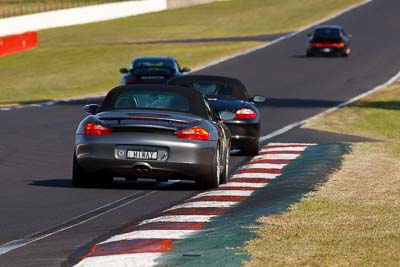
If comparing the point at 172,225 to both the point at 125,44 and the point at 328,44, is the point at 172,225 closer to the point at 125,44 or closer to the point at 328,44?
the point at 328,44

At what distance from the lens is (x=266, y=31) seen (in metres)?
80.7

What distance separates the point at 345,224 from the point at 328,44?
5153cm

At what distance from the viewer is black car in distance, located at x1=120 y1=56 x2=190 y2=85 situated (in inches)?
1427

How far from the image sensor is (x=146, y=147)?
14875 mm

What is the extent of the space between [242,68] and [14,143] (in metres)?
32.2

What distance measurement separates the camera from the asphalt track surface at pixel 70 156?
1112cm

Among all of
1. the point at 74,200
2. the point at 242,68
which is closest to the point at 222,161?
the point at 74,200

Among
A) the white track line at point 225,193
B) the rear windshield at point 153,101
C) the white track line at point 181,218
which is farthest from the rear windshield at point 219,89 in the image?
the white track line at point 181,218

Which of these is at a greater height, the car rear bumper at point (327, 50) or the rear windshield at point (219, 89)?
the rear windshield at point (219, 89)

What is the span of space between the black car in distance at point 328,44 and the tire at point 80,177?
47.2 meters

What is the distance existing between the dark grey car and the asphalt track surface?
250mm

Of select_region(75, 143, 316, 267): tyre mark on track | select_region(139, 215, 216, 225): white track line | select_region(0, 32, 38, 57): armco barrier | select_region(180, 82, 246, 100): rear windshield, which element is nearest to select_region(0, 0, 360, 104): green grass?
select_region(0, 32, 38, 57): armco barrier

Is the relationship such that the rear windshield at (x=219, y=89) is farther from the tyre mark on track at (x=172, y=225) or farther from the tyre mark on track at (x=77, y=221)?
the tyre mark on track at (x=77, y=221)

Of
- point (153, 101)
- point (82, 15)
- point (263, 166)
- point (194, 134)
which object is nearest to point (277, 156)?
point (263, 166)
